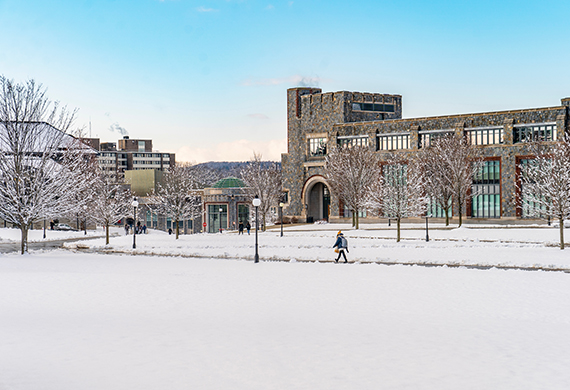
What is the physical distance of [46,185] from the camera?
116ft

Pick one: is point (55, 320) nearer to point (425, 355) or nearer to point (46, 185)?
point (425, 355)

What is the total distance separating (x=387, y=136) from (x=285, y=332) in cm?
6168

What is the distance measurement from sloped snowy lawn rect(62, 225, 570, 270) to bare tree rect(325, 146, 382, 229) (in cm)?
602

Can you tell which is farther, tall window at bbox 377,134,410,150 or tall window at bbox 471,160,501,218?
tall window at bbox 377,134,410,150

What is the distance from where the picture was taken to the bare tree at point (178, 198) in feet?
199

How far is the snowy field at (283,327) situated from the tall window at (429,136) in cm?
4166

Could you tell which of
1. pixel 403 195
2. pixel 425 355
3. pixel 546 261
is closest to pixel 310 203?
pixel 403 195

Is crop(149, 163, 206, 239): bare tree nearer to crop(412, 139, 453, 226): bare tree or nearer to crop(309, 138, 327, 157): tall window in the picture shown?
crop(309, 138, 327, 157): tall window

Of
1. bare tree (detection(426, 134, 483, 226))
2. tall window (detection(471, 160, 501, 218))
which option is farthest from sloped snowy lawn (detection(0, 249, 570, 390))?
tall window (detection(471, 160, 501, 218))

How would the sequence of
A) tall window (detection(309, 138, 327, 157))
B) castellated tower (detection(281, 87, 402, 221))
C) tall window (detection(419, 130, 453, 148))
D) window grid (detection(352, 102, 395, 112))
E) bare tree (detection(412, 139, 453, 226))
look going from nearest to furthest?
bare tree (detection(412, 139, 453, 226)) < tall window (detection(419, 130, 453, 148)) < castellated tower (detection(281, 87, 402, 221)) < tall window (detection(309, 138, 327, 157)) < window grid (detection(352, 102, 395, 112))

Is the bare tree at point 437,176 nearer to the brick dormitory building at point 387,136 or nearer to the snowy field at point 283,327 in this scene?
the brick dormitory building at point 387,136

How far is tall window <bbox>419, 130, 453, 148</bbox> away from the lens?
227 feet

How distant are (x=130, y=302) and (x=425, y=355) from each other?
32.6 ft

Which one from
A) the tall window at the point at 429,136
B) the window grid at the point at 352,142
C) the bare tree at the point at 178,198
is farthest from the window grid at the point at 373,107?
the bare tree at the point at 178,198
